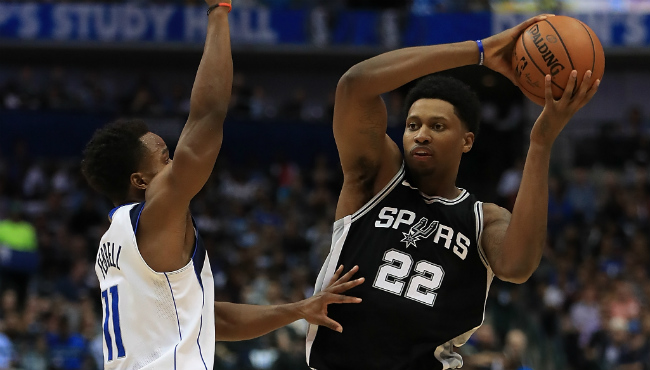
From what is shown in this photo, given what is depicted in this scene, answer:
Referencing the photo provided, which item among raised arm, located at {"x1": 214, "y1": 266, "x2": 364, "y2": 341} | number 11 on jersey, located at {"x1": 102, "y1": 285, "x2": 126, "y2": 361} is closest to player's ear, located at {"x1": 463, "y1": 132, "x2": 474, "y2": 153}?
raised arm, located at {"x1": 214, "y1": 266, "x2": 364, "y2": 341}

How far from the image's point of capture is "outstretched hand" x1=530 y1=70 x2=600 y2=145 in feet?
12.6

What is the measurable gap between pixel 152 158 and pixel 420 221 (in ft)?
4.31

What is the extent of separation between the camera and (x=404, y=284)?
417 centimetres

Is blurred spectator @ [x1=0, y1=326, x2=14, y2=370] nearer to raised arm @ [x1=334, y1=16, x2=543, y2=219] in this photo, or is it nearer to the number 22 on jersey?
raised arm @ [x1=334, y1=16, x2=543, y2=219]

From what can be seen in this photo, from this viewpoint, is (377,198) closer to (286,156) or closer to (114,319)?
(114,319)

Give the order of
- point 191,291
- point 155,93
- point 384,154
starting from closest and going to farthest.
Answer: point 191,291
point 384,154
point 155,93

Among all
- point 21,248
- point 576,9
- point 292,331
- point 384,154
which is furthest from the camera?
point 576,9

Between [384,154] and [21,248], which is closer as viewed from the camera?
[384,154]

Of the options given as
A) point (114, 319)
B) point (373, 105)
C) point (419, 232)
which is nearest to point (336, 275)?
point (419, 232)

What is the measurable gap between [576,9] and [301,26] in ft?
17.1

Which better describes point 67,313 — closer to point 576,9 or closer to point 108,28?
point 108,28

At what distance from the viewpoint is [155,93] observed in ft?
Result: 59.0

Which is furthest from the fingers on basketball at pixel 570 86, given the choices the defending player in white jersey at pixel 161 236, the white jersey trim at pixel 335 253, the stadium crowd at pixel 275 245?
the stadium crowd at pixel 275 245

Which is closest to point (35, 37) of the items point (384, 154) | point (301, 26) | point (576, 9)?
point (301, 26)
